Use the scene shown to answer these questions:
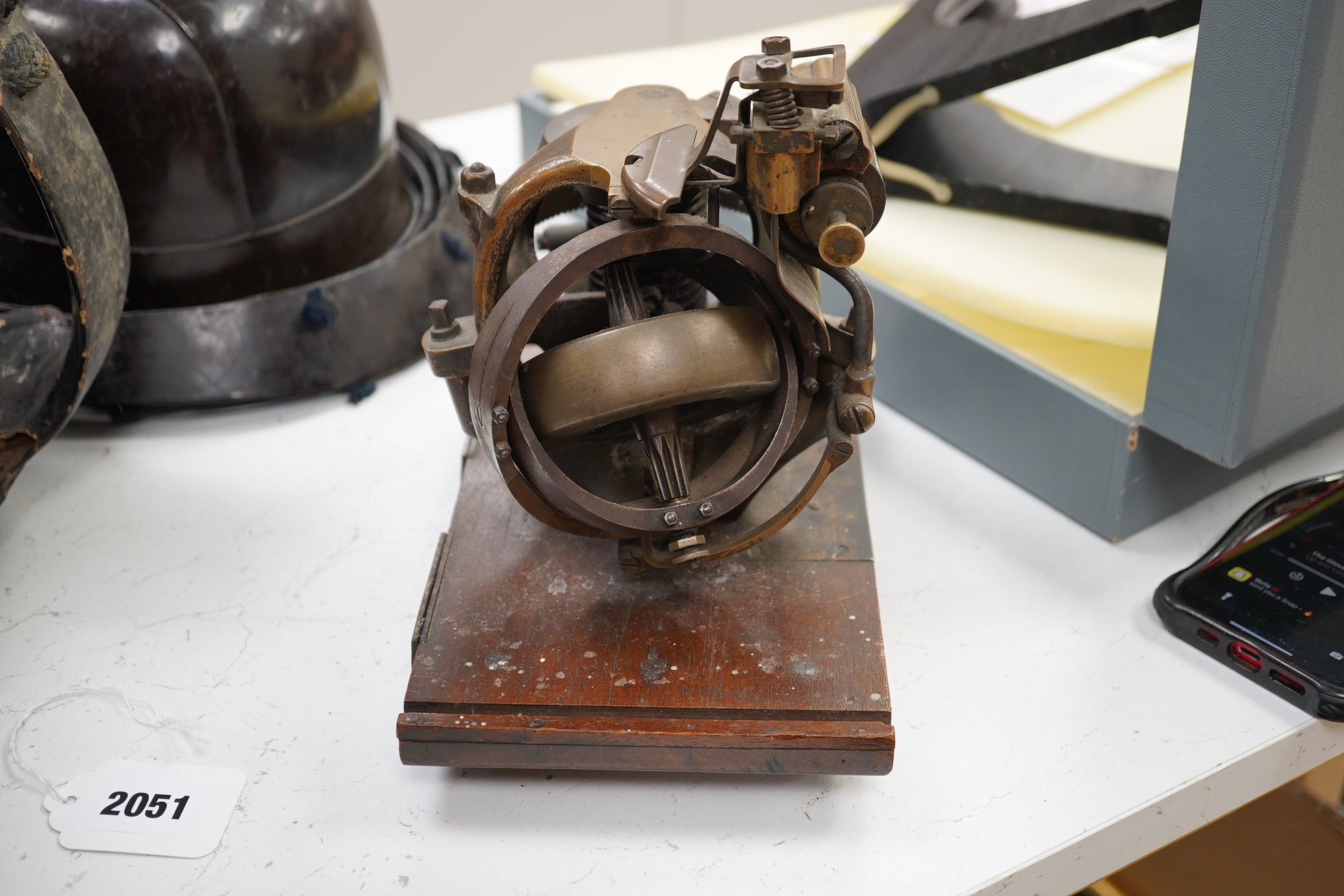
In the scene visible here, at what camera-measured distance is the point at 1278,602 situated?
0.84 m

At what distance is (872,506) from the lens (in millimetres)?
1013

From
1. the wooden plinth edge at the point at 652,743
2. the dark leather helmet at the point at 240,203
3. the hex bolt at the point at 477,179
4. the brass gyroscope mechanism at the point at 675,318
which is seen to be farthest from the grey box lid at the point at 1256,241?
the dark leather helmet at the point at 240,203

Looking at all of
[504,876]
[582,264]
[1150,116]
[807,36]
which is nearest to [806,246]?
[582,264]

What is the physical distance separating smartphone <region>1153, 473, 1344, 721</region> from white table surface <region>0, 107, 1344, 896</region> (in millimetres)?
19

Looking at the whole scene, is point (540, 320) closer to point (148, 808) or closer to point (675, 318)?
point (675, 318)

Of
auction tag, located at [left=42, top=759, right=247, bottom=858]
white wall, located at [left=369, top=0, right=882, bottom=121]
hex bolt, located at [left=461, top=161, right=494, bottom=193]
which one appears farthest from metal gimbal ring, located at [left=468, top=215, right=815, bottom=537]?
white wall, located at [left=369, top=0, right=882, bottom=121]

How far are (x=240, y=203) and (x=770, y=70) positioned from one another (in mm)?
576

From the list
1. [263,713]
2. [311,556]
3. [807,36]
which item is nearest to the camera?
[263,713]

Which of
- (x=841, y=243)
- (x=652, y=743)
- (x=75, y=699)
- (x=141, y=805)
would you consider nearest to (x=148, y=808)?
(x=141, y=805)

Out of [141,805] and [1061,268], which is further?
[1061,268]

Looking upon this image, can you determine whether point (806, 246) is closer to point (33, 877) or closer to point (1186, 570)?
point (1186, 570)

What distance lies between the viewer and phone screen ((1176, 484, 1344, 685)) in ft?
2.65

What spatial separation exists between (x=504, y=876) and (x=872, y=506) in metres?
0.46

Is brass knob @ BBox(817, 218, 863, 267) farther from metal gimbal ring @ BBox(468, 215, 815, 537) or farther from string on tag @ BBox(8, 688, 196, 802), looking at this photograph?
string on tag @ BBox(8, 688, 196, 802)
